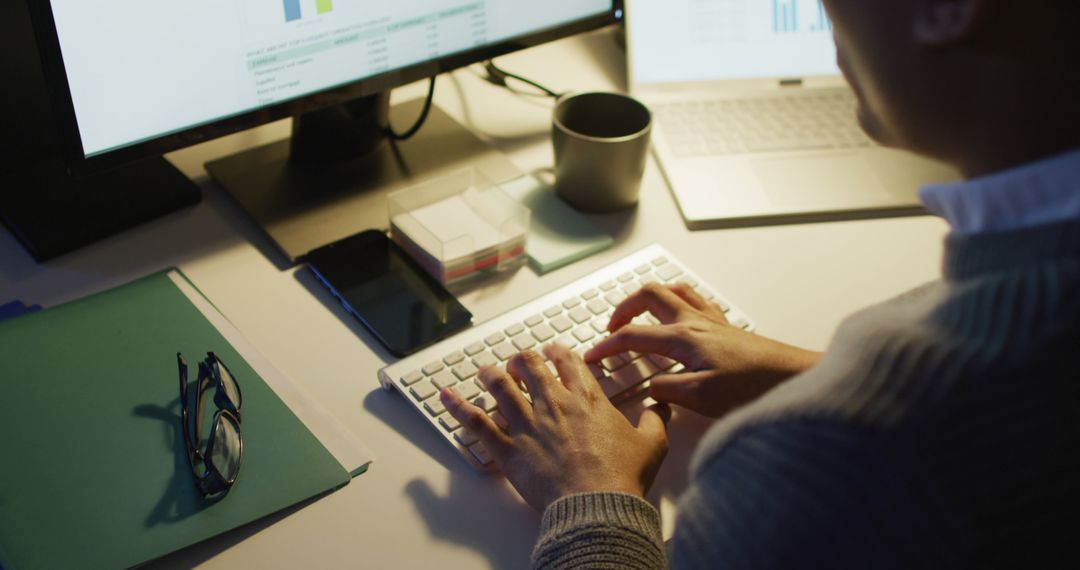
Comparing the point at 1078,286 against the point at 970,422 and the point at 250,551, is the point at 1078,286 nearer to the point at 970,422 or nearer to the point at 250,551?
the point at 970,422

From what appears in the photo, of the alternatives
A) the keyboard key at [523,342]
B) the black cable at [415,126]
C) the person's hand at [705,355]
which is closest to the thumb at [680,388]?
the person's hand at [705,355]

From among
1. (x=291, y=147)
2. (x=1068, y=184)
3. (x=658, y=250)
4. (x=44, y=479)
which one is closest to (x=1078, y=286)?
(x=1068, y=184)

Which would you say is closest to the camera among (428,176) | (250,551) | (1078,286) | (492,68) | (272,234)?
(1078,286)

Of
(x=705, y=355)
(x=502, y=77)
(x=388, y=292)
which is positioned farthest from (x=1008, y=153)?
(x=502, y=77)

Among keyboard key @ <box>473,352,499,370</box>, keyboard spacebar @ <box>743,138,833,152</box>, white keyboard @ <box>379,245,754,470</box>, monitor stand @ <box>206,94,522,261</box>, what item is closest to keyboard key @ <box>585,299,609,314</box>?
white keyboard @ <box>379,245,754,470</box>

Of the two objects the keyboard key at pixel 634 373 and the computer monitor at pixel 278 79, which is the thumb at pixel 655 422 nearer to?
the keyboard key at pixel 634 373

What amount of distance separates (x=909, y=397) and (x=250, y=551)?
1.36 feet

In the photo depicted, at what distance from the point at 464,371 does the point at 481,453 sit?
8 cm

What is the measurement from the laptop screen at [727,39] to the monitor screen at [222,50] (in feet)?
0.66

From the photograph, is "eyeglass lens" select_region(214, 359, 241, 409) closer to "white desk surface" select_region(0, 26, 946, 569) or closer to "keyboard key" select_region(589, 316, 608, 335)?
"white desk surface" select_region(0, 26, 946, 569)

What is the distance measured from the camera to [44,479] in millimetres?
627

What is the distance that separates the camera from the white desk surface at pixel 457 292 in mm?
634

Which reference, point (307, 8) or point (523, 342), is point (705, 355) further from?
point (307, 8)

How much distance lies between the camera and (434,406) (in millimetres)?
714
